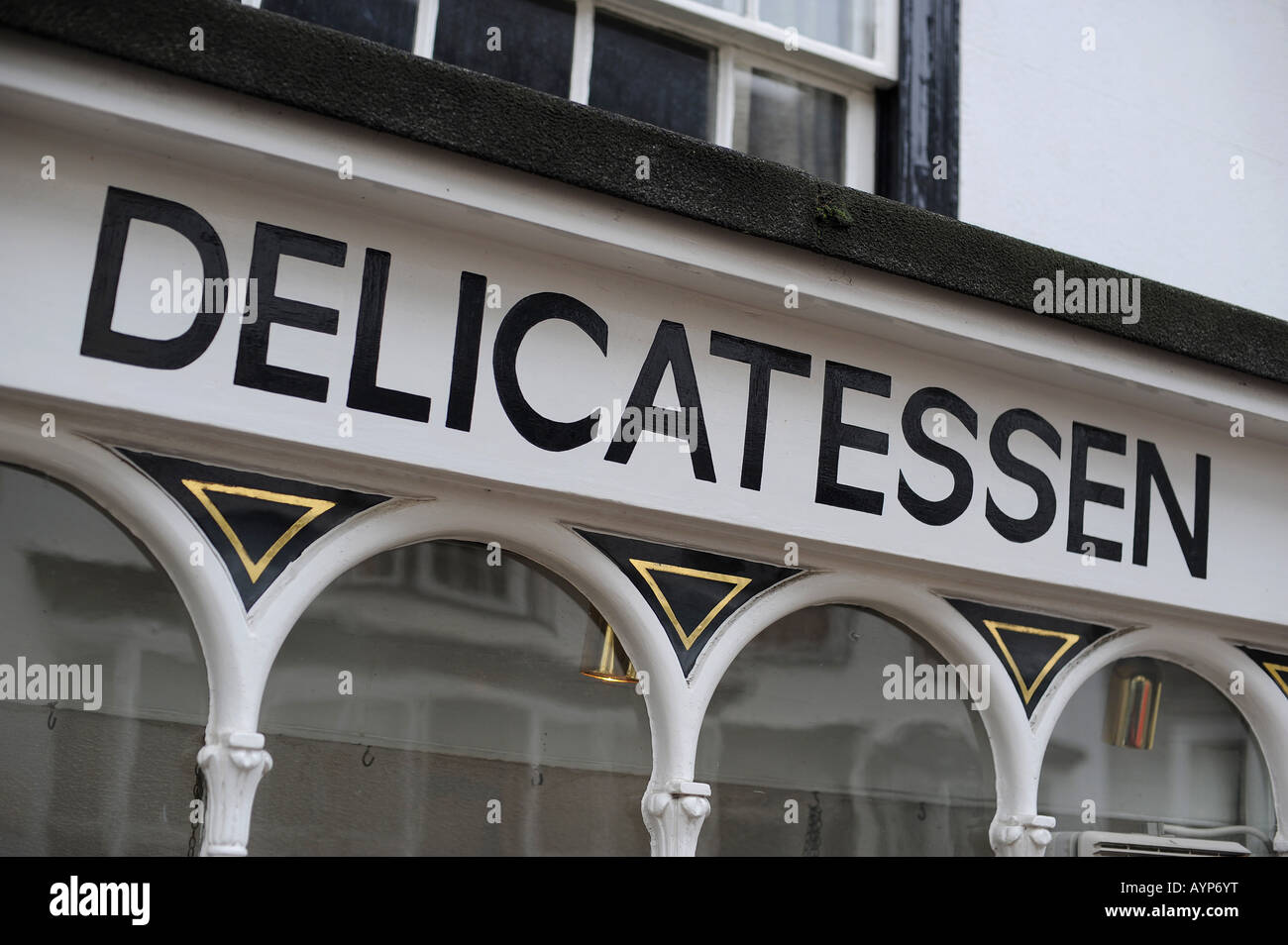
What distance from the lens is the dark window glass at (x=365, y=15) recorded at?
12.4 ft

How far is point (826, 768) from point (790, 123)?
258 centimetres

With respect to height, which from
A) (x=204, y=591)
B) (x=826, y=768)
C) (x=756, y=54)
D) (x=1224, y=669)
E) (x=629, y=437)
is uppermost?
(x=756, y=54)

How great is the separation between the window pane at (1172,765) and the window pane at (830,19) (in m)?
2.27

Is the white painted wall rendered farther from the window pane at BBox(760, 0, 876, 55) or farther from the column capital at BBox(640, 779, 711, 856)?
the column capital at BBox(640, 779, 711, 856)

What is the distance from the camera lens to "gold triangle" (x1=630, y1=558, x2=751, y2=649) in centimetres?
366

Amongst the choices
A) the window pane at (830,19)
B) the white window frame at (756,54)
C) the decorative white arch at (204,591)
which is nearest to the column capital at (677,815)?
the decorative white arch at (204,591)

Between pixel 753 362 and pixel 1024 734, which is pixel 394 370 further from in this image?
pixel 1024 734

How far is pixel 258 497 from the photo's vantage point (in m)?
3.24

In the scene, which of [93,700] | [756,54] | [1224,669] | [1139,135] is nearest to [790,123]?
[756,54]

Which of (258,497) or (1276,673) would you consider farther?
(1276,673)

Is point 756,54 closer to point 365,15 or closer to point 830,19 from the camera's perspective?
point 830,19

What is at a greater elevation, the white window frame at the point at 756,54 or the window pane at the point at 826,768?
the white window frame at the point at 756,54

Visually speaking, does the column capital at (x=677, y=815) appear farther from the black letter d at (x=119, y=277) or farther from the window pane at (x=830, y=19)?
the window pane at (x=830, y=19)
